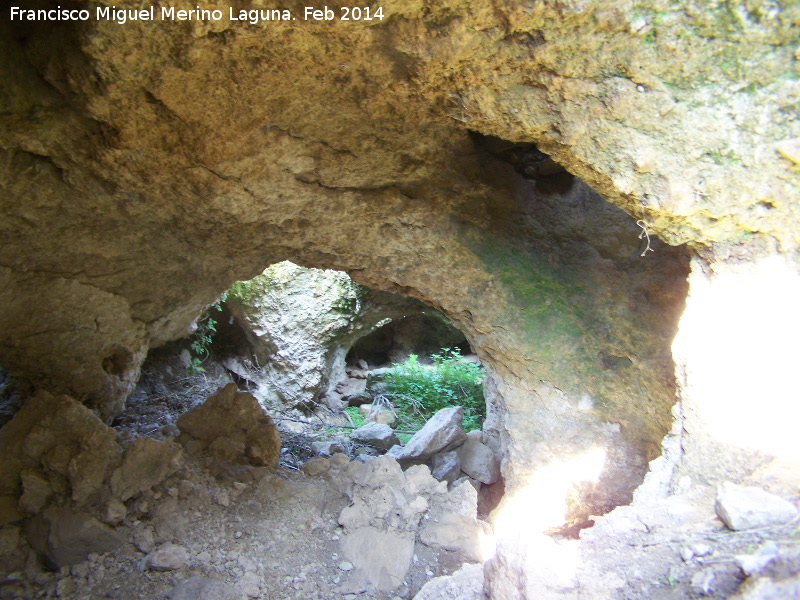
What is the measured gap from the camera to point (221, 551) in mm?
2795

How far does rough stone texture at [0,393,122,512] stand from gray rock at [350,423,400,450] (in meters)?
2.46

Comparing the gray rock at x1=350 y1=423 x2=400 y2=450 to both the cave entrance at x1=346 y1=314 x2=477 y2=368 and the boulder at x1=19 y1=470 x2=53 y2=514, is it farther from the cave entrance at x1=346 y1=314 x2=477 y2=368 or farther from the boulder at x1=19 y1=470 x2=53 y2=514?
the cave entrance at x1=346 y1=314 x2=477 y2=368

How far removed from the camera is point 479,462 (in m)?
4.34

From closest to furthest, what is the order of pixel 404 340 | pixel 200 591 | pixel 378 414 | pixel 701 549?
pixel 701 549, pixel 200 591, pixel 378 414, pixel 404 340

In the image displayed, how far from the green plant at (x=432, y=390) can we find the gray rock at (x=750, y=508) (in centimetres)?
520

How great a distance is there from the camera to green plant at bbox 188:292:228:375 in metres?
5.74

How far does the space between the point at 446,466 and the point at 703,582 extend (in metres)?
2.97

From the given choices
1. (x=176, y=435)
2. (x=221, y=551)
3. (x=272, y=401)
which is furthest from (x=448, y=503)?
(x=272, y=401)

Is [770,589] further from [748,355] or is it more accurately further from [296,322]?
[296,322]

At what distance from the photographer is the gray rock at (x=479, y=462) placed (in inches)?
168

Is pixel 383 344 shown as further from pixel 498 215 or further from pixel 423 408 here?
pixel 498 215

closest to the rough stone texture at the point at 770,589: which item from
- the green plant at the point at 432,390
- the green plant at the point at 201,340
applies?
the green plant at the point at 201,340

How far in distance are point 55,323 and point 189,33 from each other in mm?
2176

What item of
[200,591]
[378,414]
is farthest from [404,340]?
[200,591]
